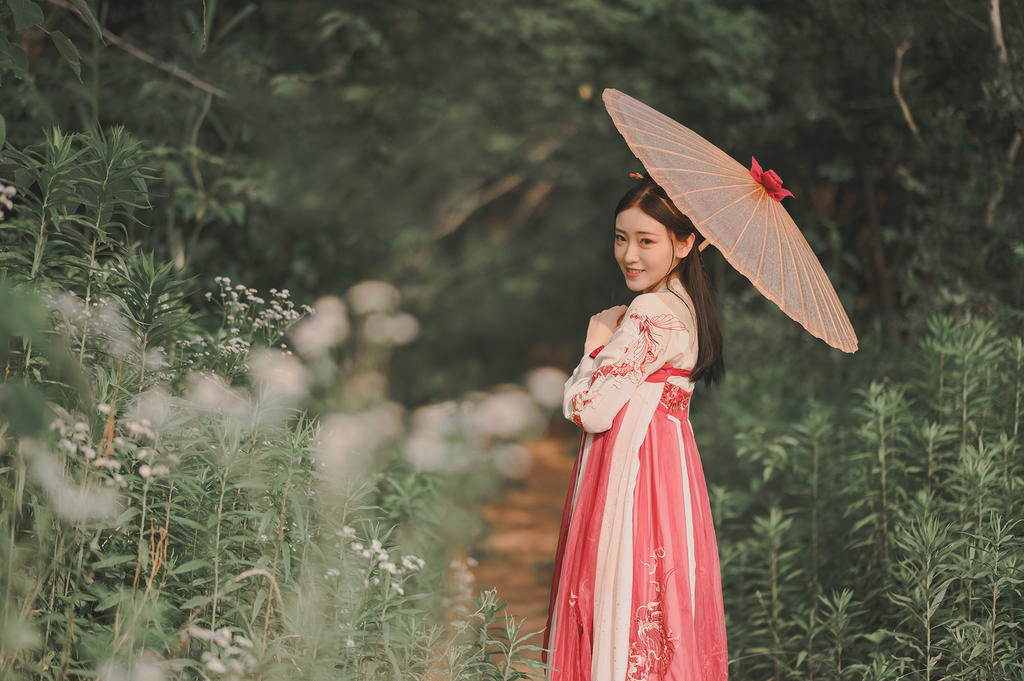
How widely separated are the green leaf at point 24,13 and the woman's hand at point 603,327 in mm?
1900

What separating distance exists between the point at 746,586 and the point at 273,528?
2.24 metres

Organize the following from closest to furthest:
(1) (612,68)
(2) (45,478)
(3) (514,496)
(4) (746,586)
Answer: (2) (45,478)
(4) (746,586)
(1) (612,68)
(3) (514,496)

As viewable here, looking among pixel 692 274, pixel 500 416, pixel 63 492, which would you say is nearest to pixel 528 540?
pixel 500 416

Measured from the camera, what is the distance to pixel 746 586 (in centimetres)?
402

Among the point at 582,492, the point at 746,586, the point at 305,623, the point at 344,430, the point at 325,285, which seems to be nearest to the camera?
the point at 305,623

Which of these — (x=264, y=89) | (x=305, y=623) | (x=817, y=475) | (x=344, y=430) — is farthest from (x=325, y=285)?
(x=305, y=623)

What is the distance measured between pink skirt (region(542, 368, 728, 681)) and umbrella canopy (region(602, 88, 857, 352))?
0.48 metres

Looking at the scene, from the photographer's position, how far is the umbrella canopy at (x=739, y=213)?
2762 millimetres

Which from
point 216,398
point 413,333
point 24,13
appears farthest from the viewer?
point 413,333

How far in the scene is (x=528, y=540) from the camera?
6.70 m

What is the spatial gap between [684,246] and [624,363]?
0.48m

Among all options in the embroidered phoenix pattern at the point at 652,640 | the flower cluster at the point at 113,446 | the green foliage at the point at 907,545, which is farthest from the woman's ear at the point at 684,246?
the flower cluster at the point at 113,446

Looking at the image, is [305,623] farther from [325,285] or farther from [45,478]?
[325,285]

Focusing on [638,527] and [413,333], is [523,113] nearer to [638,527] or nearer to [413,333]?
[413,333]
